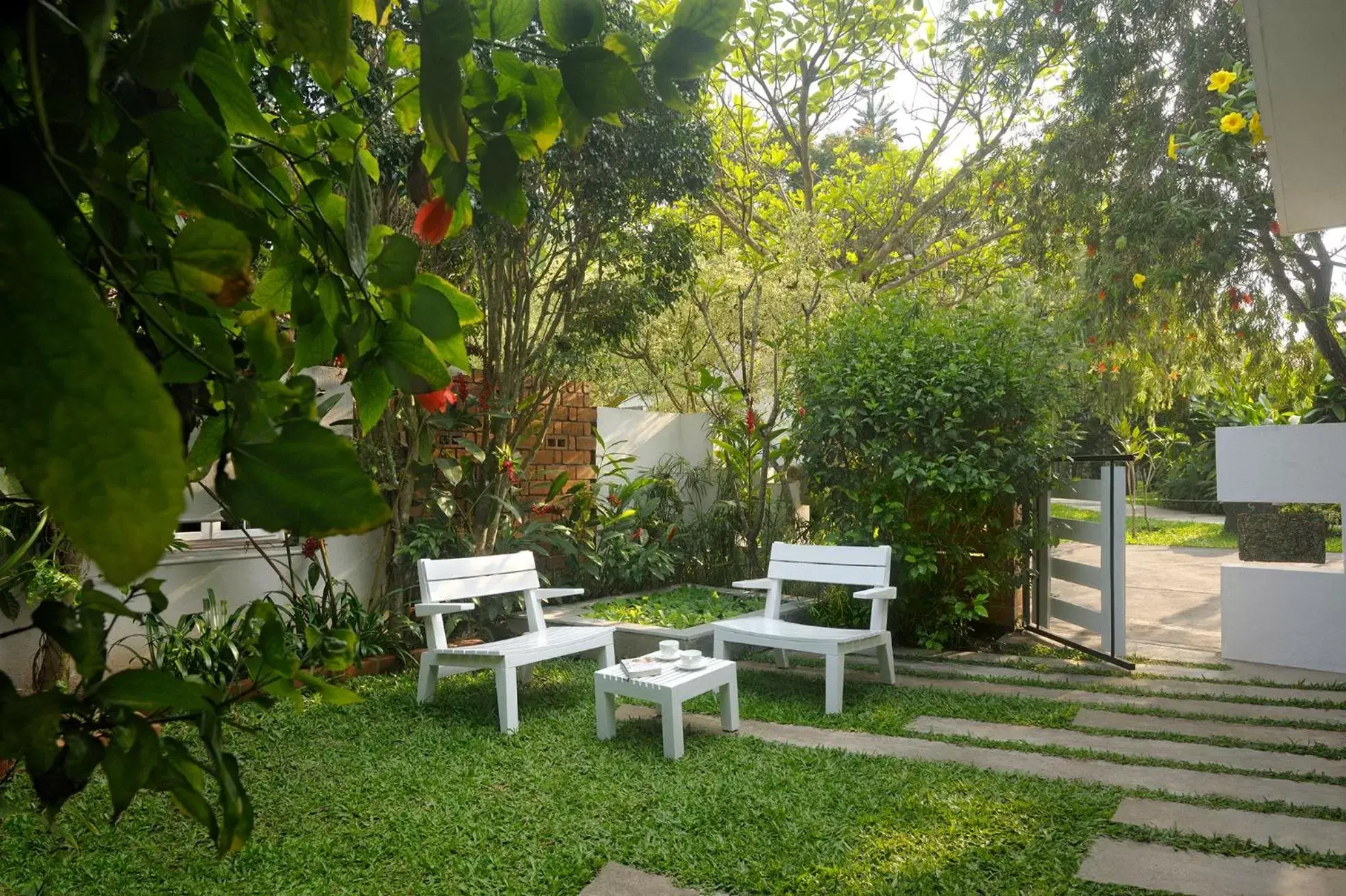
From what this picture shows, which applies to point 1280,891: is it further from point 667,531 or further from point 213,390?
point 667,531

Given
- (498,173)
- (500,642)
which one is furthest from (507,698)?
(498,173)

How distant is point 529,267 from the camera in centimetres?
637

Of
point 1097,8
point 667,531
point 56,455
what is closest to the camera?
point 56,455

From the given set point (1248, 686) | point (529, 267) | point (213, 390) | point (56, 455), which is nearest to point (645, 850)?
point (213, 390)

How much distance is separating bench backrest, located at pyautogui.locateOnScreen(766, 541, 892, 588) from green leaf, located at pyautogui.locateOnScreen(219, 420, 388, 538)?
5.17 metres

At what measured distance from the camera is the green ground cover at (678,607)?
20.1 feet

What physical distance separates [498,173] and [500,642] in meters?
4.85

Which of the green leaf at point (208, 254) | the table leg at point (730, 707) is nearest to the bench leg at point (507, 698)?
the table leg at point (730, 707)

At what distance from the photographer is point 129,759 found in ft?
1.13

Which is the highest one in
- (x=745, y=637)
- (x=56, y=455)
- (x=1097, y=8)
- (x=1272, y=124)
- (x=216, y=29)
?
(x=1097, y=8)

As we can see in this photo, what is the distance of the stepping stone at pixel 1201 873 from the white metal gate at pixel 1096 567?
2764mm

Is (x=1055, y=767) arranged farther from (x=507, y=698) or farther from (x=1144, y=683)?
(x=507, y=698)

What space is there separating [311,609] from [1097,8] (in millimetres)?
7105

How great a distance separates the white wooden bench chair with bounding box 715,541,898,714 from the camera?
15.6 feet
